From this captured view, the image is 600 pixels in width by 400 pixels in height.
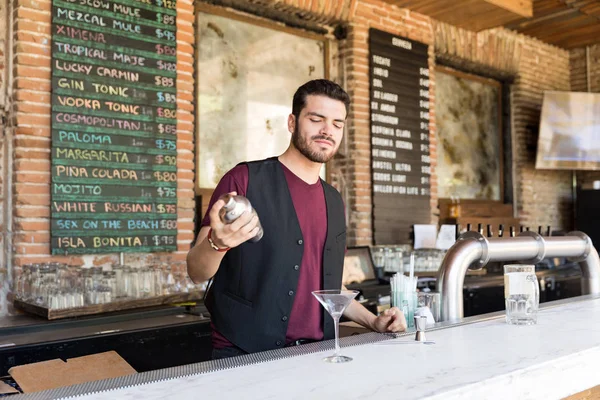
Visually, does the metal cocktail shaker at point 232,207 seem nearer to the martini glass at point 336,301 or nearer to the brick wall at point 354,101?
the martini glass at point 336,301

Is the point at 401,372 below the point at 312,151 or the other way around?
below

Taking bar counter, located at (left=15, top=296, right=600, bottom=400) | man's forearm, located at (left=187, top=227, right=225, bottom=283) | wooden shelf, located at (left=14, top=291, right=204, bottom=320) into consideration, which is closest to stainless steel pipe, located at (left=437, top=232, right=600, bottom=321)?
bar counter, located at (left=15, top=296, right=600, bottom=400)

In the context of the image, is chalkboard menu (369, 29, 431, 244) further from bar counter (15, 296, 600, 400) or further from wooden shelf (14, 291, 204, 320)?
bar counter (15, 296, 600, 400)

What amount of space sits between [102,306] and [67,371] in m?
0.71

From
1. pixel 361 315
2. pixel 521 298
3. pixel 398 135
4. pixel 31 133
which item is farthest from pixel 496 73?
pixel 361 315

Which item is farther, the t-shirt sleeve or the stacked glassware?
the stacked glassware

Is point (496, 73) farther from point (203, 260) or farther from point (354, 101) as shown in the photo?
point (203, 260)

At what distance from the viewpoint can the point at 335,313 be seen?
5.70 feet

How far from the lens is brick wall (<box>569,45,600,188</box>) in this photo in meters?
7.79

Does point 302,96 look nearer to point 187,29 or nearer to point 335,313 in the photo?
point 335,313

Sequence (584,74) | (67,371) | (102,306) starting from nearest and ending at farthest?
1. (67,371)
2. (102,306)
3. (584,74)

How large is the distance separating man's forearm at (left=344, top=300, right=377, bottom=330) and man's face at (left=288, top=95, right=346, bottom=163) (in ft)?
1.79

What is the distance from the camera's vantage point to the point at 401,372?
4.93 ft

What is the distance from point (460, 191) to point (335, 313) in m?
5.25
